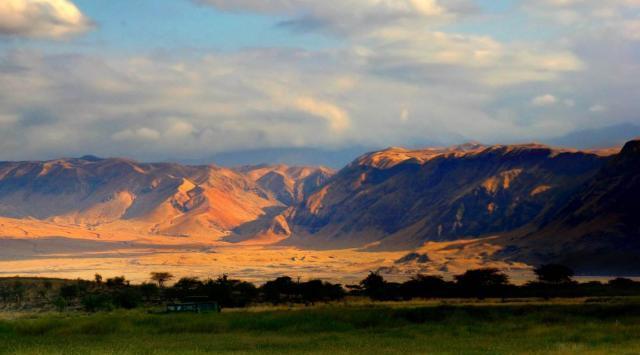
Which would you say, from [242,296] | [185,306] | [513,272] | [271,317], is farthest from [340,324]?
[513,272]

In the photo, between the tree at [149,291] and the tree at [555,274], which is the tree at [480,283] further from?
the tree at [149,291]

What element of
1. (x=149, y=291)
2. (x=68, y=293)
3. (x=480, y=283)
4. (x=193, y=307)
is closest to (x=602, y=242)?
(x=480, y=283)

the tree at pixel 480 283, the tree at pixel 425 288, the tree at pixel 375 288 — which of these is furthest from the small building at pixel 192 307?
the tree at pixel 480 283

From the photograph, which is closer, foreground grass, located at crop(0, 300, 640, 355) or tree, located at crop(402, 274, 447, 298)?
foreground grass, located at crop(0, 300, 640, 355)

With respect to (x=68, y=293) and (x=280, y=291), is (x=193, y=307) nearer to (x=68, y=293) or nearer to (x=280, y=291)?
(x=68, y=293)

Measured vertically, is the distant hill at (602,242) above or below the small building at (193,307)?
above

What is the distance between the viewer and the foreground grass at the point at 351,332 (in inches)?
1510

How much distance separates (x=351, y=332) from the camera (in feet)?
156

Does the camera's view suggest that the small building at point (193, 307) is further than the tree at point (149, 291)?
No

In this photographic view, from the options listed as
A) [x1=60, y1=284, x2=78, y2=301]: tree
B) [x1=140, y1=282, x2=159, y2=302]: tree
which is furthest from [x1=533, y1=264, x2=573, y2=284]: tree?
[x1=60, y1=284, x2=78, y2=301]: tree

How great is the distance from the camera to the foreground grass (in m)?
38.3

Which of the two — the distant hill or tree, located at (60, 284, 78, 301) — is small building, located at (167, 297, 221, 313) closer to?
tree, located at (60, 284, 78, 301)

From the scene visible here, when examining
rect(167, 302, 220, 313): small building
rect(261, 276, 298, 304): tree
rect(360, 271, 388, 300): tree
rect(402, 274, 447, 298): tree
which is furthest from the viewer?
rect(402, 274, 447, 298): tree

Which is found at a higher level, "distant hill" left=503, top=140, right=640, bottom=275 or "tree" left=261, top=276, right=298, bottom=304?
"distant hill" left=503, top=140, right=640, bottom=275
